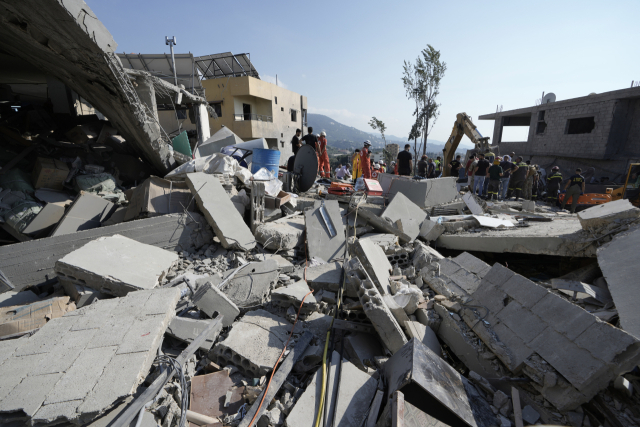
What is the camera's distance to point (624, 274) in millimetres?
3244

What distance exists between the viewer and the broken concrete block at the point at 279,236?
5105 millimetres

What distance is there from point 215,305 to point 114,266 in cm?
147

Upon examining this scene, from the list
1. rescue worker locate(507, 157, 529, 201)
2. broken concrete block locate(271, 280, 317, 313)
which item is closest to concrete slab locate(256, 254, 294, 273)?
broken concrete block locate(271, 280, 317, 313)

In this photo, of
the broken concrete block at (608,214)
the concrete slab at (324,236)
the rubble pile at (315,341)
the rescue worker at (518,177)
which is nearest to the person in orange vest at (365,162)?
the concrete slab at (324,236)

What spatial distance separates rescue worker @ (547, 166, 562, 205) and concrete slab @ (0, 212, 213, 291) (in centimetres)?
1198

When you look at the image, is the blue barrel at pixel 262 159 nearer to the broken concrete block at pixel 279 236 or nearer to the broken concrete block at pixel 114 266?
the broken concrete block at pixel 279 236

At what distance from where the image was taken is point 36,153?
260 inches

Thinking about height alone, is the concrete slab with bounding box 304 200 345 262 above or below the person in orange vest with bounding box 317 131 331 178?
below

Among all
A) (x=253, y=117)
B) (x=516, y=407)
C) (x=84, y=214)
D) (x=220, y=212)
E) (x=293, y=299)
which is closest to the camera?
(x=516, y=407)

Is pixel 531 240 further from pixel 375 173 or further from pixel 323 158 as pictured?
pixel 323 158

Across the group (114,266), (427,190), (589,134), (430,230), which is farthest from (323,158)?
(589,134)

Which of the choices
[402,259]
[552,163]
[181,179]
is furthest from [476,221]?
[552,163]

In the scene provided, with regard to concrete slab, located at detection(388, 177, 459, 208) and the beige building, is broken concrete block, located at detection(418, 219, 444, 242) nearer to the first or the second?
concrete slab, located at detection(388, 177, 459, 208)

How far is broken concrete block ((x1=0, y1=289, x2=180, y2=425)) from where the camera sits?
6.30ft
